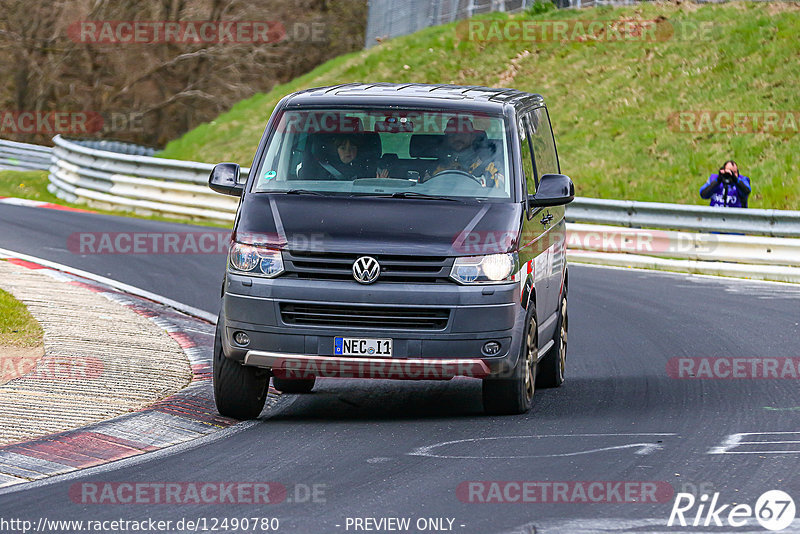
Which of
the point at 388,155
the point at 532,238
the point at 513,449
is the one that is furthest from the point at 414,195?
the point at 513,449

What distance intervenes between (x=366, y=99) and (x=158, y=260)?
9.27m

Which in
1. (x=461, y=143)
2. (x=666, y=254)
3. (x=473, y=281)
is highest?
(x=461, y=143)

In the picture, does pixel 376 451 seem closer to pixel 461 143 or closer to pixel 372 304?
pixel 372 304

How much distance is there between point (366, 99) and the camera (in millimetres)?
9734

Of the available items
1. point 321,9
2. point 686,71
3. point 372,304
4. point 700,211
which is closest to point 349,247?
point 372,304

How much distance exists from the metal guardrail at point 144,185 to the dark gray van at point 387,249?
14112 millimetres

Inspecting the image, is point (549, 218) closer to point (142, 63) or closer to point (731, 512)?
point (731, 512)

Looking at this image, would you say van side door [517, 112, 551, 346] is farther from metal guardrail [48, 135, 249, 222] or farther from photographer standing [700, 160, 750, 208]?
metal guardrail [48, 135, 249, 222]

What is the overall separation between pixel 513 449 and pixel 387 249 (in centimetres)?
147

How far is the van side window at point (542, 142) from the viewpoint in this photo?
10461 mm

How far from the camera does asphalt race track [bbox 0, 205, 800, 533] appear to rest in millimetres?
6539

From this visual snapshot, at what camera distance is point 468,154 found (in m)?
9.52

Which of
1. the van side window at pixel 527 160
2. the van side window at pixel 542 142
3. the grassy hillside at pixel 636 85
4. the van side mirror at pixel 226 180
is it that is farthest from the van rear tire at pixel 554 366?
the grassy hillside at pixel 636 85

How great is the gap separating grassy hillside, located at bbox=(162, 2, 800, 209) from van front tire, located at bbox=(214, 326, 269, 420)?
1759 centimetres
